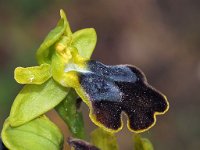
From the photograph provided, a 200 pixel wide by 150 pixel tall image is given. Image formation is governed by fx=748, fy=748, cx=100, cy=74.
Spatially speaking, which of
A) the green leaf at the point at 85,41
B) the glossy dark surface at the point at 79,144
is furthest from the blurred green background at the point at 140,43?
the glossy dark surface at the point at 79,144

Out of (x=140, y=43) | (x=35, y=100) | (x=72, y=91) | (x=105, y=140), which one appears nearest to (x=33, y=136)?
(x=35, y=100)

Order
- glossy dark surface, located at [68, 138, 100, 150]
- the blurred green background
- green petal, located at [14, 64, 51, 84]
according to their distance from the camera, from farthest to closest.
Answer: the blurred green background, green petal, located at [14, 64, 51, 84], glossy dark surface, located at [68, 138, 100, 150]

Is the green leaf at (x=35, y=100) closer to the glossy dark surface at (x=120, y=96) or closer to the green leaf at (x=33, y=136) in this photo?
the green leaf at (x=33, y=136)

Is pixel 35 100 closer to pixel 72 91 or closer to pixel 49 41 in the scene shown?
pixel 72 91

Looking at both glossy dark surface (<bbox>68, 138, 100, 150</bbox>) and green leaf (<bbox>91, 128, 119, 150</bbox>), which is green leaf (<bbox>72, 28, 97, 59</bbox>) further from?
glossy dark surface (<bbox>68, 138, 100, 150</bbox>)

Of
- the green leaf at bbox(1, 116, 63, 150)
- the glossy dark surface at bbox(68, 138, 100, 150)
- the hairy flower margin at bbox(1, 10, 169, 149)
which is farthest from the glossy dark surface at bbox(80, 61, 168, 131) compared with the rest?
the green leaf at bbox(1, 116, 63, 150)

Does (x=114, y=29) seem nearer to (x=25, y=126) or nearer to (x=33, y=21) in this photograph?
(x=33, y=21)

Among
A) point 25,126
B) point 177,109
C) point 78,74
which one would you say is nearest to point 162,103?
point 78,74
